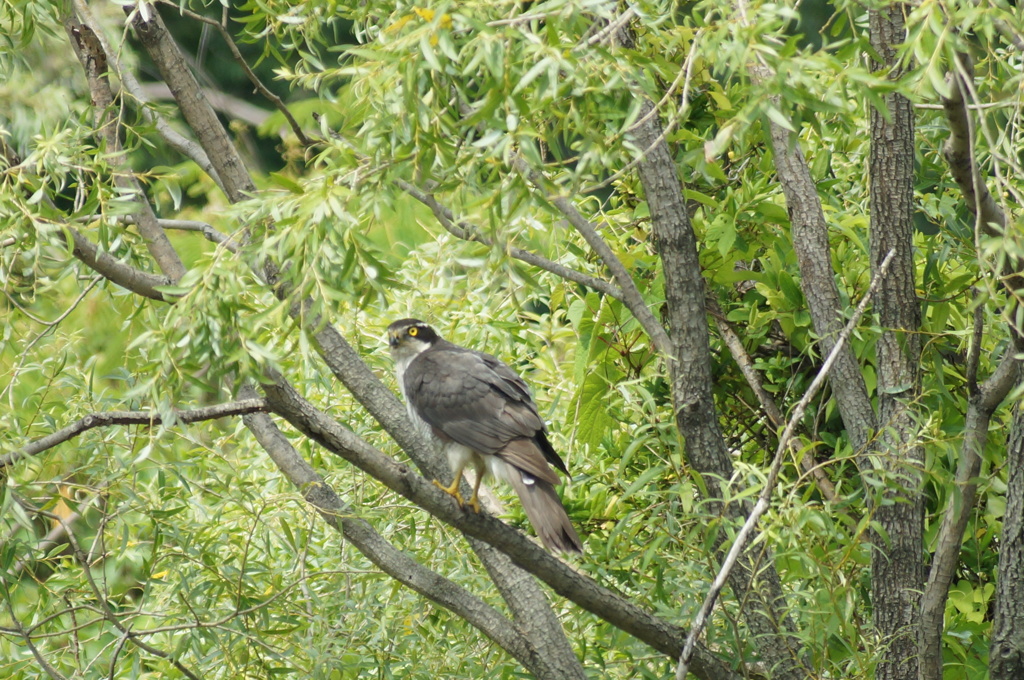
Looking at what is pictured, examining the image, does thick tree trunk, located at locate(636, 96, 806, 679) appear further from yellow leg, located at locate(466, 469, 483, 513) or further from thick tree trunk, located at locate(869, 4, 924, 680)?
yellow leg, located at locate(466, 469, 483, 513)

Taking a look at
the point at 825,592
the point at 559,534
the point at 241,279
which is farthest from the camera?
the point at 559,534

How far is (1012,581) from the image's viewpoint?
246cm

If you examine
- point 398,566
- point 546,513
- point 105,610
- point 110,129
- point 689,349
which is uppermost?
point 110,129

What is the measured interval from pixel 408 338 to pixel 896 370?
1.66 metres

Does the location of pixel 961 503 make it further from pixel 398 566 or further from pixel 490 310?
pixel 490 310

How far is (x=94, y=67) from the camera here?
110 inches

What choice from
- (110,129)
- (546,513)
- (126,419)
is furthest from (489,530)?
(110,129)

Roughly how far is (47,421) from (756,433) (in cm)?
203

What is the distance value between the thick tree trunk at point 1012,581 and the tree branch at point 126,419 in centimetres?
173

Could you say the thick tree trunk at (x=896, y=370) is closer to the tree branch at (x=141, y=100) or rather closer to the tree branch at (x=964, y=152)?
the tree branch at (x=964, y=152)

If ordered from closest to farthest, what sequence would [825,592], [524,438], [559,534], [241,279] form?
[241,279]
[825,592]
[559,534]
[524,438]

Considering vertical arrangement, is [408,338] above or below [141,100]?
below

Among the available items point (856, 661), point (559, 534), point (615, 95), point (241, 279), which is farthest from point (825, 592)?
point (241, 279)

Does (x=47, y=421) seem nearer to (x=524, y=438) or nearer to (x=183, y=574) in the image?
(x=183, y=574)
